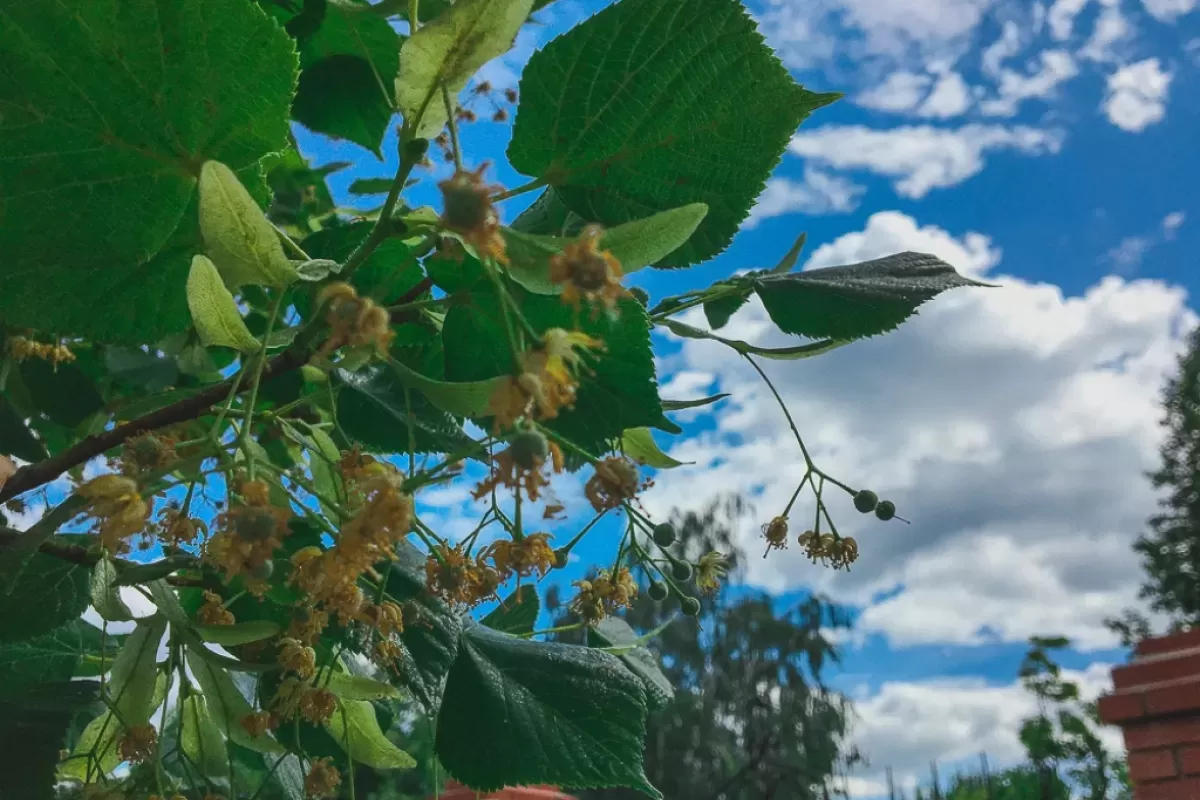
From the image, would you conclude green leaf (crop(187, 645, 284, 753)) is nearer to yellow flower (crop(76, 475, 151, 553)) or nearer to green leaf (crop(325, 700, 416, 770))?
green leaf (crop(325, 700, 416, 770))

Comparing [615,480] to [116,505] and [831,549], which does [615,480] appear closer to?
[116,505]

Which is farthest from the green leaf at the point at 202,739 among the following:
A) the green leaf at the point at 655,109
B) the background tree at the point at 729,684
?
the background tree at the point at 729,684

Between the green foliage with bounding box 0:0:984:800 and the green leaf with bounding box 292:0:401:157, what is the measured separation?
12 cm

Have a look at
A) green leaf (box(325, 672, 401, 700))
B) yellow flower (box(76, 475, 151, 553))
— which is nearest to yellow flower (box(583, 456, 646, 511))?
yellow flower (box(76, 475, 151, 553))

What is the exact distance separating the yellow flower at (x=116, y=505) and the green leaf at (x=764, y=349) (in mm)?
408

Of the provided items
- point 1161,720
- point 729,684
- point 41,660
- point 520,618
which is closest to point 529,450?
point 520,618

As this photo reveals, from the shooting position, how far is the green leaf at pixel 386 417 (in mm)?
818

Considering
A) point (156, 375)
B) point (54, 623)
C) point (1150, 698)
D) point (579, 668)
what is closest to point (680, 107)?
point (579, 668)

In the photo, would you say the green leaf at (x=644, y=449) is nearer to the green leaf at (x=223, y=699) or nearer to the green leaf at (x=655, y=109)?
the green leaf at (x=655, y=109)

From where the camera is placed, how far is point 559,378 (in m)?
0.47

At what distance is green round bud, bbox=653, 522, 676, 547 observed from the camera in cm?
84

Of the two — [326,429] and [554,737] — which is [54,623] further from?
[554,737]

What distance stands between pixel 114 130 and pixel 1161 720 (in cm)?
267

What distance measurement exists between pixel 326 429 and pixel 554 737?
342 mm
